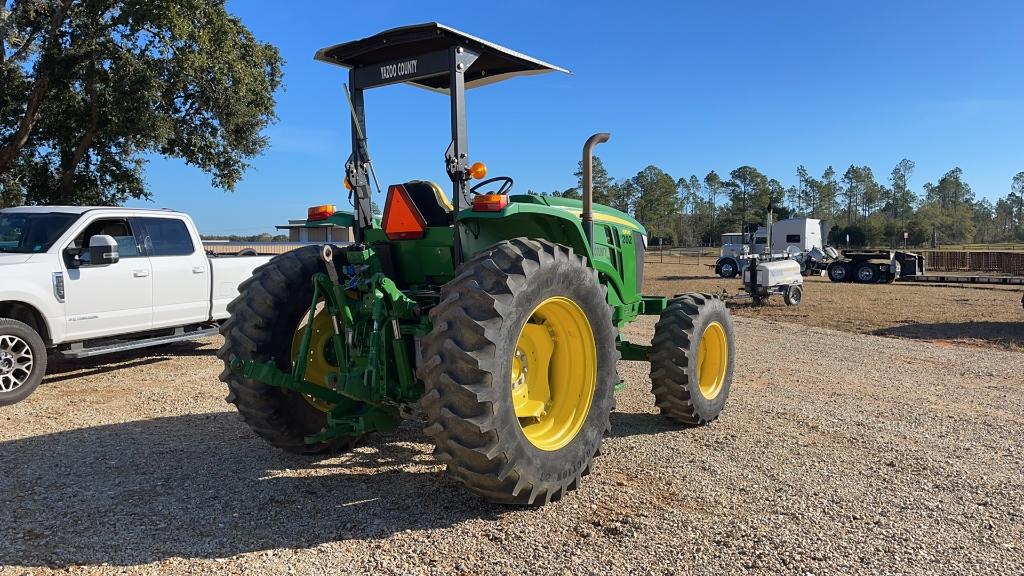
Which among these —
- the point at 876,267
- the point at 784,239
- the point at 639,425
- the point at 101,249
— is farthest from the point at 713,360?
the point at 784,239

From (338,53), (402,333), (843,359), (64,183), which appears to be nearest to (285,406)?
(402,333)

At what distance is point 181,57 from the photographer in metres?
14.6

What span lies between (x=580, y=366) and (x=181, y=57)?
46.2ft

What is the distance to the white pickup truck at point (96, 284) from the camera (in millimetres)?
6996

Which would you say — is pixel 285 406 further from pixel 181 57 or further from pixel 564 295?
pixel 181 57

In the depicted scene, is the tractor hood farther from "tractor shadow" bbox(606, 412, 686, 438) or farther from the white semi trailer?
the white semi trailer

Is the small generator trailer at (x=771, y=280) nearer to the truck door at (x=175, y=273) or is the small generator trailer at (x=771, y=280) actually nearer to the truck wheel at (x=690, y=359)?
the truck wheel at (x=690, y=359)

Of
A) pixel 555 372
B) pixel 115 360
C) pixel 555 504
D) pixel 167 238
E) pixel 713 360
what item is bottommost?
pixel 555 504

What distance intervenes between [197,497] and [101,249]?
457 cm

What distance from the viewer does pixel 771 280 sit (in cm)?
1847

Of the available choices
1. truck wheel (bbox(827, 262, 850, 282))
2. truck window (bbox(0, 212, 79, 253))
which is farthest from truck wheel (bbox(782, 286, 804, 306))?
truck window (bbox(0, 212, 79, 253))

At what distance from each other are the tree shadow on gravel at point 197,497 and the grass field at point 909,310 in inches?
485

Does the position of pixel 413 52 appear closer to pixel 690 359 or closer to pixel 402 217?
pixel 402 217

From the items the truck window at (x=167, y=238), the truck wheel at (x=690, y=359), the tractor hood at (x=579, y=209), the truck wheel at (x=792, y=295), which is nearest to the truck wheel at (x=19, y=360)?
the truck window at (x=167, y=238)
